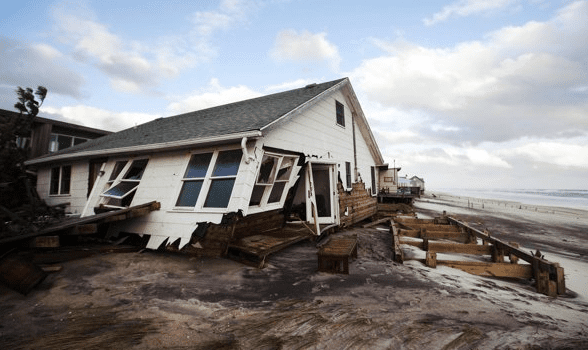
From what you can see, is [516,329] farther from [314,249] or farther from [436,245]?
[314,249]

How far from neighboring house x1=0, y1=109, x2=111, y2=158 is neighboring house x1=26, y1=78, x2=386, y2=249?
4.18 m

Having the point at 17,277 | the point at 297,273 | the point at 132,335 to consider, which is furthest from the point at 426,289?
the point at 17,277

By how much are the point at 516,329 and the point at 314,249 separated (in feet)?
15.3

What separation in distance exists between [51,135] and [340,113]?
1811 centimetres

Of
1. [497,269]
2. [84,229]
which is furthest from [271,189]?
[497,269]

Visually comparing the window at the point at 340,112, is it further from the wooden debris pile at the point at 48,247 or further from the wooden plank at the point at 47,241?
the wooden plank at the point at 47,241

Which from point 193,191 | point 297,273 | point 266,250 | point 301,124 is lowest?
point 297,273

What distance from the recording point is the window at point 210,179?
6043 millimetres

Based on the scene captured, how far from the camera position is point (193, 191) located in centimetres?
646

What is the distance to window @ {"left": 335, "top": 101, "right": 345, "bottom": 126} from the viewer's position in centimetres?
1133

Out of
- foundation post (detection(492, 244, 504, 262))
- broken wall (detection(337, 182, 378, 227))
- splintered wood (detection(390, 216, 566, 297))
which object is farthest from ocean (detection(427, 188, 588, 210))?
foundation post (detection(492, 244, 504, 262))

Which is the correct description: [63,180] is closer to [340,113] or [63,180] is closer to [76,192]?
[76,192]

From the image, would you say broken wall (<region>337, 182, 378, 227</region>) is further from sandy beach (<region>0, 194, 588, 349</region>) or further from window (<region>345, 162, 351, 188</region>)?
sandy beach (<region>0, 194, 588, 349</region>)

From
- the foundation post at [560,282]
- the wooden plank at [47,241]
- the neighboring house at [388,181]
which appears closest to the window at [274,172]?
the wooden plank at [47,241]
